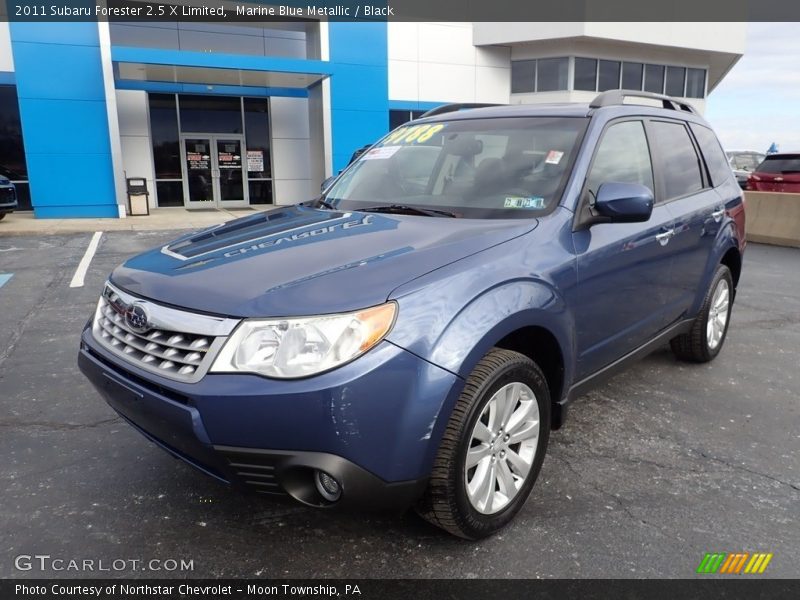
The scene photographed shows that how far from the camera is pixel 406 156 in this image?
3793mm

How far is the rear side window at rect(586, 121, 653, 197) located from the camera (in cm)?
323

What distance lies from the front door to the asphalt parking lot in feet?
50.9

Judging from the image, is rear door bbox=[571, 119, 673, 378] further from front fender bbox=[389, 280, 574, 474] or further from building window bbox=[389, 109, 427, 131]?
building window bbox=[389, 109, 427, 131]

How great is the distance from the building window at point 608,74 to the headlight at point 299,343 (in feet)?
79.9

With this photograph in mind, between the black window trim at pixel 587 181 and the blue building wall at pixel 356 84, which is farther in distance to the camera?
the blue building wall at pixel 356 84

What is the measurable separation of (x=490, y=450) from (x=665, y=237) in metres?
1.88

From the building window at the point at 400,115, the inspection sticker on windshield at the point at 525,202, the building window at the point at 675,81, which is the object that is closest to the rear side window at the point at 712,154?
the inspection sticker on windshield at the point at 525,202

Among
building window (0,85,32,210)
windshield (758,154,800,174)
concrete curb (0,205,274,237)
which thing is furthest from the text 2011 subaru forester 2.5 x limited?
building window (0,85,32,210)

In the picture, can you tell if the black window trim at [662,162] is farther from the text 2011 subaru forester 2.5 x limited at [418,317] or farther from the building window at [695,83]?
the building window at [695,83]

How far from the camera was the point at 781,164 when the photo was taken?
1380 cm

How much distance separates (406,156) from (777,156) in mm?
13408

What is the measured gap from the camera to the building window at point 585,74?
23.2 meters

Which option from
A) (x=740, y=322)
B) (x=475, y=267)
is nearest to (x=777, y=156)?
(x=740, y=322)

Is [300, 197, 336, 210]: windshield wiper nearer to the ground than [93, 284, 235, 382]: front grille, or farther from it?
farther from it
